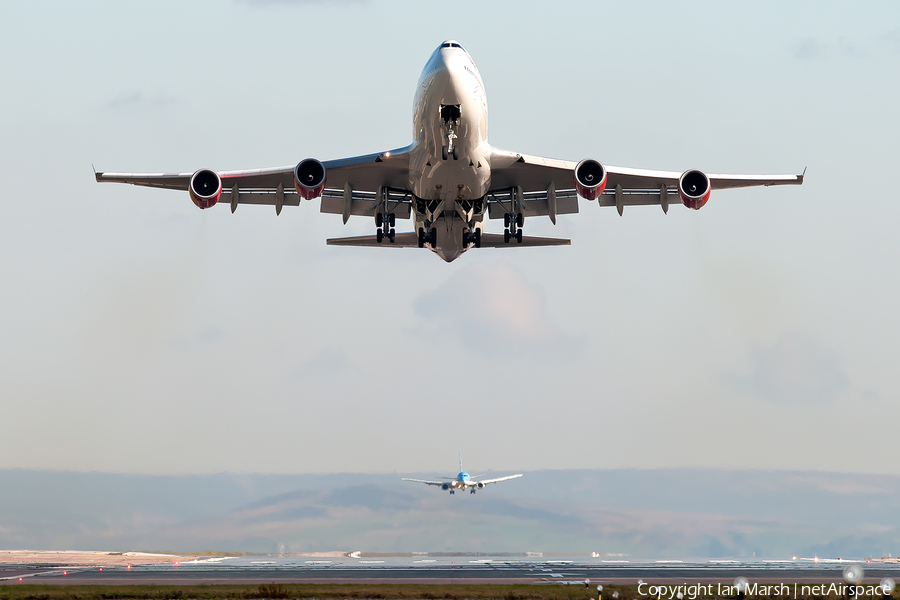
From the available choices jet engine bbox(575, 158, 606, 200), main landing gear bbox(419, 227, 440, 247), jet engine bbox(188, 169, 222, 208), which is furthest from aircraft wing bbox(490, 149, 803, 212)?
jet engine bbox(188, 169, 222, 208)

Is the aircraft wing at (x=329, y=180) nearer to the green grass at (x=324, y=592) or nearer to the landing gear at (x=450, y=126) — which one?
the landing gear at (x=450, y=126)

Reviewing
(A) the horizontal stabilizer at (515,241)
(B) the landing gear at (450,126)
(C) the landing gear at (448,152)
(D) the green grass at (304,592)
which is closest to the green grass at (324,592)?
(D) the green grass at (304,592)

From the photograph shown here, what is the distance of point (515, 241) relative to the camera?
36312mm

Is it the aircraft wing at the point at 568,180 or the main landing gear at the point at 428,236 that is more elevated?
the aircraft wing at the point at 568,180

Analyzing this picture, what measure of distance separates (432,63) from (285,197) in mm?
11169

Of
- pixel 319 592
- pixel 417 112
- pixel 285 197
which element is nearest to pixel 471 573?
pixel 319 592

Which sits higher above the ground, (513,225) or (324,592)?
(513,225)

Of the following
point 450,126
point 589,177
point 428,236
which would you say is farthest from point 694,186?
point 428,236

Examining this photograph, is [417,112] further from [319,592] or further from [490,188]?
[319,592]

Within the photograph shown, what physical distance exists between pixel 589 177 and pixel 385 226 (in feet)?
30.2

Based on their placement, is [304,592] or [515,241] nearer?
[304,592]

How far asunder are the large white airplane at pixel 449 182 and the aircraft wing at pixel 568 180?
42 millimetres

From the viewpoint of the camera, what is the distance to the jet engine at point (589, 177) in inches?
1249

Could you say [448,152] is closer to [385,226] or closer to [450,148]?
[450,148]
